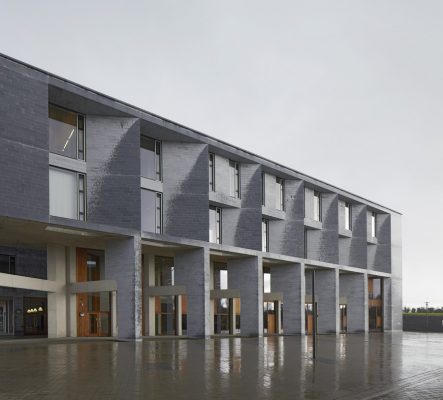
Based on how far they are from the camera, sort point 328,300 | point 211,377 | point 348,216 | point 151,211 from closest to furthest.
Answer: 1. point 211,377
2. point 151,211
3. point 328,300
4. point 348,216

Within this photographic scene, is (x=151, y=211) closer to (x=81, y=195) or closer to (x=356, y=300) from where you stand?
(x=81, y=195)

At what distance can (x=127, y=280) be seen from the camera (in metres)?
35.2

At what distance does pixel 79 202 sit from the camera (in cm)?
3447

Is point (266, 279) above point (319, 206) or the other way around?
the other way around

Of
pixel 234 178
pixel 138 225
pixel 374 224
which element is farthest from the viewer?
pixel 374 224

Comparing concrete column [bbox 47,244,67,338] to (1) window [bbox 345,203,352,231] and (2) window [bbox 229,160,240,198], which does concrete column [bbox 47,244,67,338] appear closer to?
(2) window [bbox 229,160,240,198]

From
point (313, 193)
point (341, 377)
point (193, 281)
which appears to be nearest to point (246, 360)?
point (341, 377)

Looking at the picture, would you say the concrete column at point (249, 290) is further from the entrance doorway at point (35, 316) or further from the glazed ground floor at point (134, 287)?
the entrance doorway at point (35, 316)

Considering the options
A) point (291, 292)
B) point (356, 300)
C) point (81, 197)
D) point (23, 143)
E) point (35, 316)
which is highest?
point (23, 143)

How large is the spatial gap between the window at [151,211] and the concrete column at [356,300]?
1132 inches

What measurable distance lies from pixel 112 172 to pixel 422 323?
54.7 m

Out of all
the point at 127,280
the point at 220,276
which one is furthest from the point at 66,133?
the point at 220,276

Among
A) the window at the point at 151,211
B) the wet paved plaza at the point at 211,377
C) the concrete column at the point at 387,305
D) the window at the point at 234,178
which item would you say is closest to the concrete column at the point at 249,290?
the window at the point at 234,178

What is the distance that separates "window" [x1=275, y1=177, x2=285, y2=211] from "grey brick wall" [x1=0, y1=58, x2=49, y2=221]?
2480 cm
